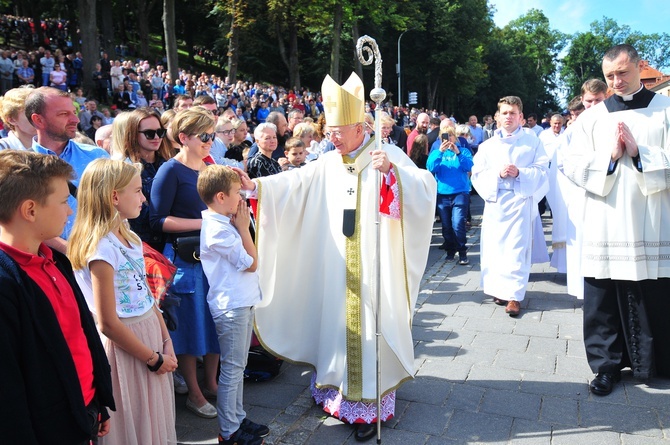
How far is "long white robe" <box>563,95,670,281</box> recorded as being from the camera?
12.8ft

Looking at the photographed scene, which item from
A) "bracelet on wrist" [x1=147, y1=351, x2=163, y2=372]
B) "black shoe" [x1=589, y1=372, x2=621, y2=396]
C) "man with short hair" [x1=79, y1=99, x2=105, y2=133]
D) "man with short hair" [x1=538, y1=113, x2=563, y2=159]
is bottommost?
"black shoe" [x1=589, y1=372, x2=621, y2=396]

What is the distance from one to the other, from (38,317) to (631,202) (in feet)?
12.0

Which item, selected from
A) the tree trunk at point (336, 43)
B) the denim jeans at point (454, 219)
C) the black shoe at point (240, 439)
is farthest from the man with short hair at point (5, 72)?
the black shoe at point (240, 439)

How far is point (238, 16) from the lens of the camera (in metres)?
25.7

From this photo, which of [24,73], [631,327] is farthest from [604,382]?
[24,73]

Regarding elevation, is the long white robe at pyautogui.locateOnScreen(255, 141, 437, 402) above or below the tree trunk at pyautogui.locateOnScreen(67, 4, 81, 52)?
below

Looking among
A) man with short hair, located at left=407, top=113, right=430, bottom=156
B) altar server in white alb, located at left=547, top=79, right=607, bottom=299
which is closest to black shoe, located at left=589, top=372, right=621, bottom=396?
altar server in white alb, located at left=547, top=79, right=607, bottom=299

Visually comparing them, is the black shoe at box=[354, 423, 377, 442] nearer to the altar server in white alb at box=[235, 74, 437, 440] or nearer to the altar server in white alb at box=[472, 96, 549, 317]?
the altar server in white alb at box=[235, 74, 437, 440]

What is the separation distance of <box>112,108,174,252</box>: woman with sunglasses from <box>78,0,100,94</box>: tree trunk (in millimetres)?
18050

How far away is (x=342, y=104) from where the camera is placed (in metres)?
3.56

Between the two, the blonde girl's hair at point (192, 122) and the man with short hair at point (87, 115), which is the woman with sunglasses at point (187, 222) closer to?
the blonde girl's hair at point (192, 122)

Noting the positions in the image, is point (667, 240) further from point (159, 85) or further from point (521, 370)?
point (159, 85)

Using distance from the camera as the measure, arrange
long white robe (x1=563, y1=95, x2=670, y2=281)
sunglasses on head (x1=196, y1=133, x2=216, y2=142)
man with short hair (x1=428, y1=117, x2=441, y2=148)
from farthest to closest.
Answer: man with short hair (x1=428, y1=117, x2=441, y2=148)
long white robe (x1=563, y1=95, x2=670, y2=281)
sunglasses on head (x1=196, y1=133, x2=216, y2=142)

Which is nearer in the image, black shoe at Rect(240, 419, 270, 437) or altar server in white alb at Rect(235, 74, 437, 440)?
black shoe at Rect(240, 419, 270, 437)
